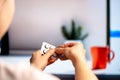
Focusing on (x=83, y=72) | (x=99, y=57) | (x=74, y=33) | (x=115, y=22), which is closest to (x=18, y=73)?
(x=83, y=72)

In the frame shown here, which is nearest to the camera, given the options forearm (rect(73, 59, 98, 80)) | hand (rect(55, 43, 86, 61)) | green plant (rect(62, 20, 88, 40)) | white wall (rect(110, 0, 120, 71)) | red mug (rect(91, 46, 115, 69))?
forearm (rect(73, 59, 98, 80))

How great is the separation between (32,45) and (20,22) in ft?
0.72

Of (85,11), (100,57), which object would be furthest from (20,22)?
(100,57)

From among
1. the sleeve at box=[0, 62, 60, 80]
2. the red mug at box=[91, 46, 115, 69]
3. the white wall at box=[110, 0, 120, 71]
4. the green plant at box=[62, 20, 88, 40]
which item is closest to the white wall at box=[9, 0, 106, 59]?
the green plant at box=[62, 20, 88, 40]

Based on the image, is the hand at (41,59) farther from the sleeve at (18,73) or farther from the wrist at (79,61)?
the sleeve at (18,73)

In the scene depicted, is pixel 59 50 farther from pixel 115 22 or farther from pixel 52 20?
pixel 52 20

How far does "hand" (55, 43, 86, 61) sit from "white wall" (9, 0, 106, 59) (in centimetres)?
130

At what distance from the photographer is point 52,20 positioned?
7.69ft

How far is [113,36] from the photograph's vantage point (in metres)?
1.92

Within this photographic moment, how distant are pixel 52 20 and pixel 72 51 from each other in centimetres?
144

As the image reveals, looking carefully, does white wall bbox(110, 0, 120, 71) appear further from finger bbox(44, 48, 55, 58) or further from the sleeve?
the sleeve

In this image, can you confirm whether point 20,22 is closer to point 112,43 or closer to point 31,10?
point 31,10

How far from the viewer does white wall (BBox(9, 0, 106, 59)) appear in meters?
2.30

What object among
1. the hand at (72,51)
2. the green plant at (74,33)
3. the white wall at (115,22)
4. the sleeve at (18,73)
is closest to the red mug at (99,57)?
the white wall at (115,22)
